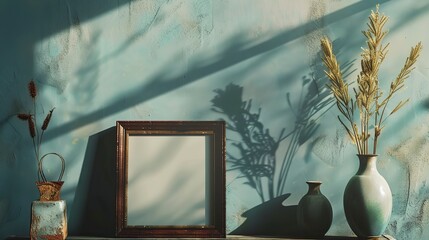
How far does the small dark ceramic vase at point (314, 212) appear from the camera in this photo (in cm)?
240

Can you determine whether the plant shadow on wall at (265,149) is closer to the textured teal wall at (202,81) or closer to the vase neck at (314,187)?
the textured teal wall at (202,81)

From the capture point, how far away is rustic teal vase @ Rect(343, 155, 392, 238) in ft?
7.61

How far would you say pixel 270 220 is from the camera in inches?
101

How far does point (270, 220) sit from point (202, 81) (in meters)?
0.65

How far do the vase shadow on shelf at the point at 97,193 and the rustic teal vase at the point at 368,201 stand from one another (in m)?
0.97

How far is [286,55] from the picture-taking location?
2.58 metres

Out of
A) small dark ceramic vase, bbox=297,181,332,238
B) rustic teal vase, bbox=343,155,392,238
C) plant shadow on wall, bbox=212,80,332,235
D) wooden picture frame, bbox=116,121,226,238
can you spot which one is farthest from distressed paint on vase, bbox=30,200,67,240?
rustic teal vase, bbox=343,155,392,238

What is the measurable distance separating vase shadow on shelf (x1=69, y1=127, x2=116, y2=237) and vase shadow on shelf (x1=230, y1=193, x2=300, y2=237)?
1.78 ft

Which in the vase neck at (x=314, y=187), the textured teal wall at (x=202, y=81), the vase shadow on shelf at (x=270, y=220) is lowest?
the vase shadow on shelf at (x=270, y=220)

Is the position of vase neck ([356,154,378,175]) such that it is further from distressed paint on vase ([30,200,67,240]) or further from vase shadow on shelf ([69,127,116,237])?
distressed paint on vase ([30,200,67,240])

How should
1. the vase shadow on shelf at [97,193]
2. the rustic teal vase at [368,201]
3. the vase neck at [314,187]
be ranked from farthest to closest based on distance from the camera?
the vase shadow on shelf at [97,193]
the vase neck at [314,187]
the rustic teal vase at [368,201]

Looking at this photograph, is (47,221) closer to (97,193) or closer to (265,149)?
(97,193)

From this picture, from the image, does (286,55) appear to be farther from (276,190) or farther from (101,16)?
(101,16)

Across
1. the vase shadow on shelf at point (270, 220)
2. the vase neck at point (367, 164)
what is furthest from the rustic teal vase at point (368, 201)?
the vase shadow on shelf at point (270, 220)
